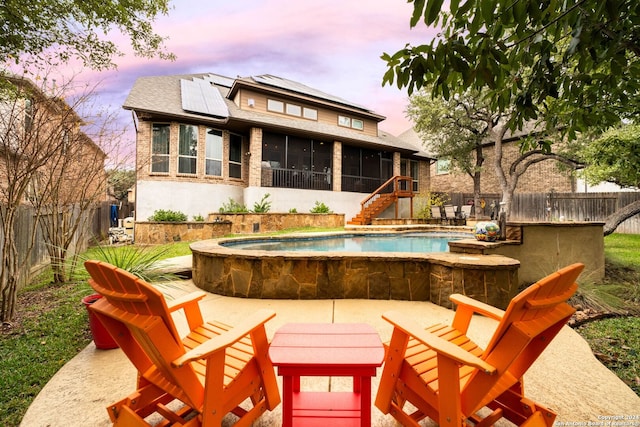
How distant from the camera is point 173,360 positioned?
4.58 feet

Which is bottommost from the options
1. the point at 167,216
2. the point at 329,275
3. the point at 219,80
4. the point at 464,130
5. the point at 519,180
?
the point at 329,275

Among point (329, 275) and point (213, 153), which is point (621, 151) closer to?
point (329, 275)

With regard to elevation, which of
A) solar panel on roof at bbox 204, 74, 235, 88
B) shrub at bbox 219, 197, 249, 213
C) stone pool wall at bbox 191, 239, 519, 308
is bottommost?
stone pool wall at bbox 191, 239, 519, 308

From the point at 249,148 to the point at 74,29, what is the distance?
30.9 feet

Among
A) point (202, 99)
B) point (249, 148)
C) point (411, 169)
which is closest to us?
point (202, 99)

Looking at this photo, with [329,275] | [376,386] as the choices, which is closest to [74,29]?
[329,275]

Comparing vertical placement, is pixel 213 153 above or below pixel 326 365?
above

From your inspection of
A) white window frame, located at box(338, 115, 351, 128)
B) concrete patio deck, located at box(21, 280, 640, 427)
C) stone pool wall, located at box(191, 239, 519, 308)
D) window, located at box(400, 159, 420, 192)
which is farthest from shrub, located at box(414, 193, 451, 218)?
concrete patio deck, located at box(21, 280, 640, 427)

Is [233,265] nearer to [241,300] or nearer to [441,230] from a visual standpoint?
[241,300]

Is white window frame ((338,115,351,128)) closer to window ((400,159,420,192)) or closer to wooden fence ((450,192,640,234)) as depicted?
window ((400,159,420,192))

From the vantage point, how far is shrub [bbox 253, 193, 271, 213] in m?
12.8

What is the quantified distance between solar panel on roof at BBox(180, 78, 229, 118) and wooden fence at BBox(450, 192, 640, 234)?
15396mm

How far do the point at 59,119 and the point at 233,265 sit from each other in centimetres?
313

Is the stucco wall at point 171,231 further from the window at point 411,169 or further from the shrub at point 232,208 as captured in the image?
the window at point 411,169
